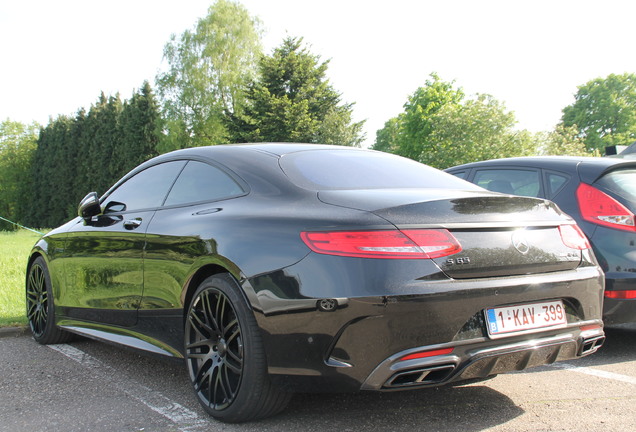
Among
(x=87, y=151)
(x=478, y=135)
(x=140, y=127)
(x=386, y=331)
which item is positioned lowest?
(x=386, y=331)

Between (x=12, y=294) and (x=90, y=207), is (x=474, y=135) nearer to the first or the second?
(x=12, y=294)

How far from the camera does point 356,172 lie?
141 inches

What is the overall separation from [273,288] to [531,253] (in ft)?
3.94

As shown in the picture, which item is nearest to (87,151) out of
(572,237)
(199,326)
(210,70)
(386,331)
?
(210,70)

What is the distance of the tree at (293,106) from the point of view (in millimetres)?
39750

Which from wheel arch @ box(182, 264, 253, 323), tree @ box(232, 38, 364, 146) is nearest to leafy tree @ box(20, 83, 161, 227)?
tree @ box(232, 38, 364, 146)

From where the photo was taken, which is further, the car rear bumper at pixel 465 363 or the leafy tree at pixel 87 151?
the leafy tree at pixel 87 151

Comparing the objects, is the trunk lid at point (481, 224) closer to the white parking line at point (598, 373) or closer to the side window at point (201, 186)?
A: the side window at point (201, 186)

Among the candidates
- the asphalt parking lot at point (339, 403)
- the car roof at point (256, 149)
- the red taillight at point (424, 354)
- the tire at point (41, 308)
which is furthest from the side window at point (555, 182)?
the tire at point (41, 308)

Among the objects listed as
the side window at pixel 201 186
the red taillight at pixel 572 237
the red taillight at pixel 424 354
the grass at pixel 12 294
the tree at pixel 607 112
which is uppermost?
the tree at pixel 607 112

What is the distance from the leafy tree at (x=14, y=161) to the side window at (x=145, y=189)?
80.1 metres

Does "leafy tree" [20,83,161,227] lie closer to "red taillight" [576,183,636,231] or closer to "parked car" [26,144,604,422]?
"red taillight" [576,183,636,231]

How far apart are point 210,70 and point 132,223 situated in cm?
4431

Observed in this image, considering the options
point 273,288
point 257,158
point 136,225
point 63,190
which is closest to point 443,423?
point 273,288
